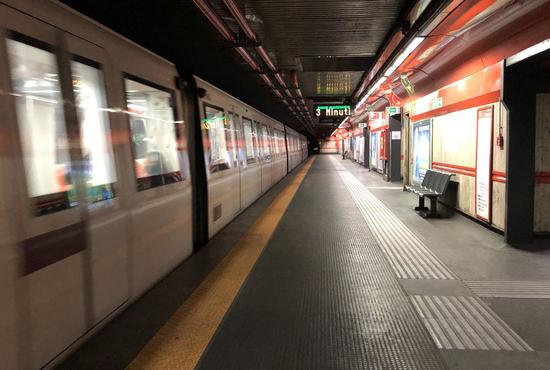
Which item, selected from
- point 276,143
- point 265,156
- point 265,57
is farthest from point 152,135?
point 276,143

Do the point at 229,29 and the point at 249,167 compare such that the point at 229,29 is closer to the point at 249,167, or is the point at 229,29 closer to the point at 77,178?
the point at 249,167

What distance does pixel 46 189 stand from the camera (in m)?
2.28

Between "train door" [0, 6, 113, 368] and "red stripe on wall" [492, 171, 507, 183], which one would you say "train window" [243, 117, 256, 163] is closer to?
"red stripe on wall" [492, 171, 507, 183]

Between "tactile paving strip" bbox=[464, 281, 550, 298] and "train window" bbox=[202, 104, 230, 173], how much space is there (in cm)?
336

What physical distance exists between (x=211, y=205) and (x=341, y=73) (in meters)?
6.88

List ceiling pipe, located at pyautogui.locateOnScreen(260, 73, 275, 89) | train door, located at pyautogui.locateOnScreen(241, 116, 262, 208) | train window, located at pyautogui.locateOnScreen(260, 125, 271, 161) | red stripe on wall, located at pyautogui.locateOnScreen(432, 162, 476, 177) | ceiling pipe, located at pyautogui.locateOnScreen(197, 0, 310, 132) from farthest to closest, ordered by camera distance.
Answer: train window, located at pyautogui.locateOnScreen(260, 125, 271, 161) → ceiling pipe, located at pyautogui.locateOnScreen(260, 73, 275, 89) → train door, located at pyautogui.locateOnScreen(241, 116, 262, 208) → red stripe on wall, located at pyautogui.locateOnScreen(432, 162, 476, 177) → ceiling pipe, located at pyautogui.locateOnScreen(197, 0, 310, 132)

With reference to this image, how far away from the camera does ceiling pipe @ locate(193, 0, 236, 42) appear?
4.78 m

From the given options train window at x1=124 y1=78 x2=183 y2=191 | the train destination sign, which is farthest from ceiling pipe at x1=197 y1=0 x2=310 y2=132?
the train destination sign

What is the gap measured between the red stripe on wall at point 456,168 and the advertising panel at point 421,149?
58cm

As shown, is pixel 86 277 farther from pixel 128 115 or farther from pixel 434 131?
pixel 434 131

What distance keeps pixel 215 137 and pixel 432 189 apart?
426cm

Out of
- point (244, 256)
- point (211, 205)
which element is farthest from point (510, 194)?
point (211, 205)

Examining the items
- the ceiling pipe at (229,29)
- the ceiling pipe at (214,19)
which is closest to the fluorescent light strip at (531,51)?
the ceiling pipe at (229,29)

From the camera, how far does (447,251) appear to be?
527 cm
